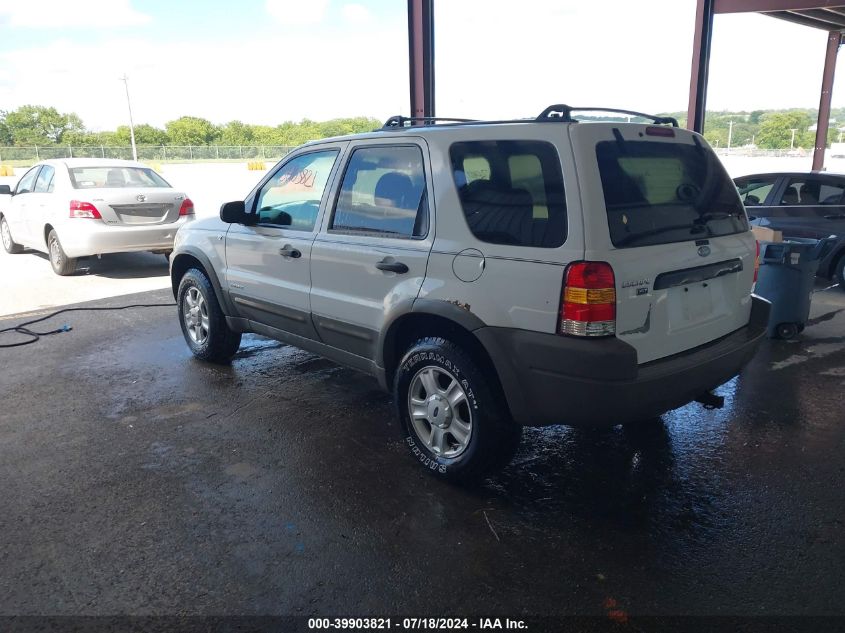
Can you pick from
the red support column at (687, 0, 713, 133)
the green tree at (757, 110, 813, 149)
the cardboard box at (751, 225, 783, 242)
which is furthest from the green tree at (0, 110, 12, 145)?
the cardboard box at (751, 225, 783, 242)

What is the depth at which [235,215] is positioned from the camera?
4664mm

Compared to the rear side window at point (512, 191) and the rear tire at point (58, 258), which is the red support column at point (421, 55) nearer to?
the rear tire at point (58, 258)

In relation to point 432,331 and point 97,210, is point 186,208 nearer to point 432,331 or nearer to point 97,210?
point 97,210

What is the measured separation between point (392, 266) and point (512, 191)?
82cm

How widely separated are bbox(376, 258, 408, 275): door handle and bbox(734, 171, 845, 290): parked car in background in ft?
23.4

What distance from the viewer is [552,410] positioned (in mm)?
3000

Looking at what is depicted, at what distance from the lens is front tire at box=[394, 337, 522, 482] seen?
323 centimetres

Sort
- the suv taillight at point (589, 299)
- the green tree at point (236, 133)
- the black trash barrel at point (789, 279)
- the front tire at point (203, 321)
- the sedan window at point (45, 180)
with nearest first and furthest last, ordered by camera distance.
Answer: the suv taillight at point (589, 299) → the front tire at point (203, 321) → the black trash barrel at point (789, 279) → the sedan window at point (45, 180) → the green tree at point (236, 133)

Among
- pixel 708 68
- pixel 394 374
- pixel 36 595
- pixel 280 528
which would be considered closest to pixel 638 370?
pixel 394 374

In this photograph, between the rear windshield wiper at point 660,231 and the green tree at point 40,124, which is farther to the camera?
the green tree at point 40,124

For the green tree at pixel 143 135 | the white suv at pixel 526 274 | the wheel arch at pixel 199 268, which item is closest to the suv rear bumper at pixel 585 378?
the white suv at pixel 526 274

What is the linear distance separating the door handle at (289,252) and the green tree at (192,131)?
237 feet

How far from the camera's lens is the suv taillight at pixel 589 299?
9.17 feet

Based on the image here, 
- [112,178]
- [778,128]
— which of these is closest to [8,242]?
[112,178]
